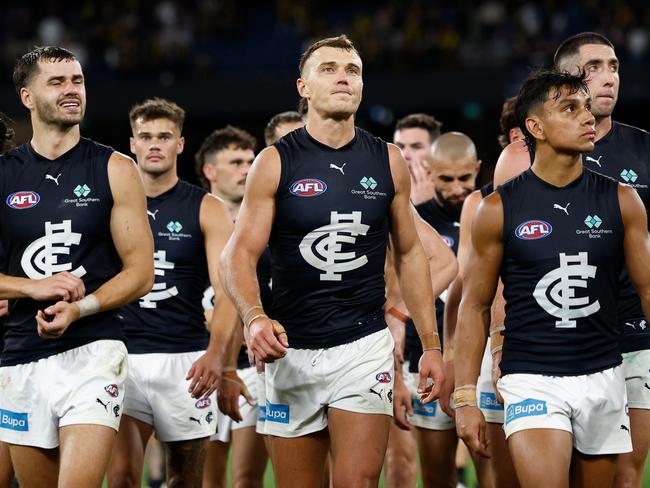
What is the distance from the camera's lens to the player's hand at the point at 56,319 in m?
5.35

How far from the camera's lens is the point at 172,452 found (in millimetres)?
7086

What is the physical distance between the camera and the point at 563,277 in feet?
17.6

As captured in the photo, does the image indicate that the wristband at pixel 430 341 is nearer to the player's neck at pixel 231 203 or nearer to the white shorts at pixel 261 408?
the white shorts at pixel 261 408

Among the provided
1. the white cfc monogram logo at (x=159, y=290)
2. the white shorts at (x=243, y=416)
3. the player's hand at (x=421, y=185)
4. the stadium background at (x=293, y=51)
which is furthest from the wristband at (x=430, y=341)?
the stadium background at (x=293, y=51)

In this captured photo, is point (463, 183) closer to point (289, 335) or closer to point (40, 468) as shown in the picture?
point (289, 335)

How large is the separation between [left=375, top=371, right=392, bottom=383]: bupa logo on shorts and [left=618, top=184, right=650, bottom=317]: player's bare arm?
1.27m

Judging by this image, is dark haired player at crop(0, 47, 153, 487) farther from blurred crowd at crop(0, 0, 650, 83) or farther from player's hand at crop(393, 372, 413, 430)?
blurred crowd at crop(0, 0, 650, 83)

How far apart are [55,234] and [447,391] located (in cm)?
A: 227

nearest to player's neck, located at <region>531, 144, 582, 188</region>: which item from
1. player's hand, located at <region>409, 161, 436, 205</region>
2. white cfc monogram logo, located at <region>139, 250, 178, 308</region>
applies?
white cfc monogram logo, located at <region>139, 250, 178, 308</region>

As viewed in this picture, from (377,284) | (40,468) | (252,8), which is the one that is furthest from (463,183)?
(252,8)

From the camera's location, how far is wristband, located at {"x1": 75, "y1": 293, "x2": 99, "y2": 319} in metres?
5.52

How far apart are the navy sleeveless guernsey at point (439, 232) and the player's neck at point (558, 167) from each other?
2421mm

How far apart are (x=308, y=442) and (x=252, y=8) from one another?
20313 mm

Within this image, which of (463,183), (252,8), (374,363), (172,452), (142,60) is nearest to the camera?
(374,363)
